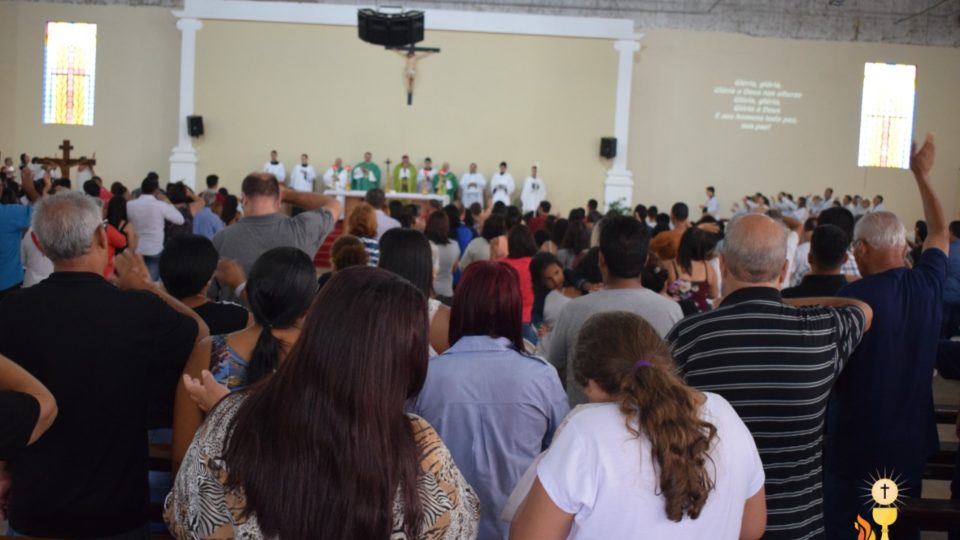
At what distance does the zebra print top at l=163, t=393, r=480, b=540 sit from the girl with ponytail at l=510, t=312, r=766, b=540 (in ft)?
0.60

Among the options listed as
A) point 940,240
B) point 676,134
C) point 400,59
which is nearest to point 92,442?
point 940,240

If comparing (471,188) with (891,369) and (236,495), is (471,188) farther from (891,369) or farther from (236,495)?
(236,495)

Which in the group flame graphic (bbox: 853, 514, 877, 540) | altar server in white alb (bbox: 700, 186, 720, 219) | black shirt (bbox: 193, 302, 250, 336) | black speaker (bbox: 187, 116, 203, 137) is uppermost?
black speaker (bbox: 187, 116, 203, 137)

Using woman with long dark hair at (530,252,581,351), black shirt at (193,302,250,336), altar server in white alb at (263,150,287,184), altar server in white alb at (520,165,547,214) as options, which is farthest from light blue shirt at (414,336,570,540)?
altar server in white alb at (263,150,287,184)

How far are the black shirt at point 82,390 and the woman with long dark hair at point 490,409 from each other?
734mm

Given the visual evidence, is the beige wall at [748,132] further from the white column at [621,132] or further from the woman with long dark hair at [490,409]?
the woman with long dark hair at [490,409]

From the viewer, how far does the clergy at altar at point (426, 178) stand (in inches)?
742

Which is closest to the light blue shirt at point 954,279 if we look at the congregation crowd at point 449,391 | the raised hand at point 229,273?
the congregation crowd at point 449,391

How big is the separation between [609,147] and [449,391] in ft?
57.2

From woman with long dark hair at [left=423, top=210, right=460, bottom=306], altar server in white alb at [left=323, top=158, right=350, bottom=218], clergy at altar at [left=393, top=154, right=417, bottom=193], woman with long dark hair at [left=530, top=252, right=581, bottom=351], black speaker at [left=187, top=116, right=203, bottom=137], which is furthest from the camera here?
clergy at altar at [left=393, top=154, right=417, bottom=193]

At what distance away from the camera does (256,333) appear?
226 centimetres

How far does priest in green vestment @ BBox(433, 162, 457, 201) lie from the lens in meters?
18.9

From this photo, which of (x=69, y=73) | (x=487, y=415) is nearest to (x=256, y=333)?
(x=487, y=415)

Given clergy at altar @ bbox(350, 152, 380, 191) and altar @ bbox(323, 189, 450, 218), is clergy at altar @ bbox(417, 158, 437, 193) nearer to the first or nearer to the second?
altar @ bbox(323, 189, 450, 218)
